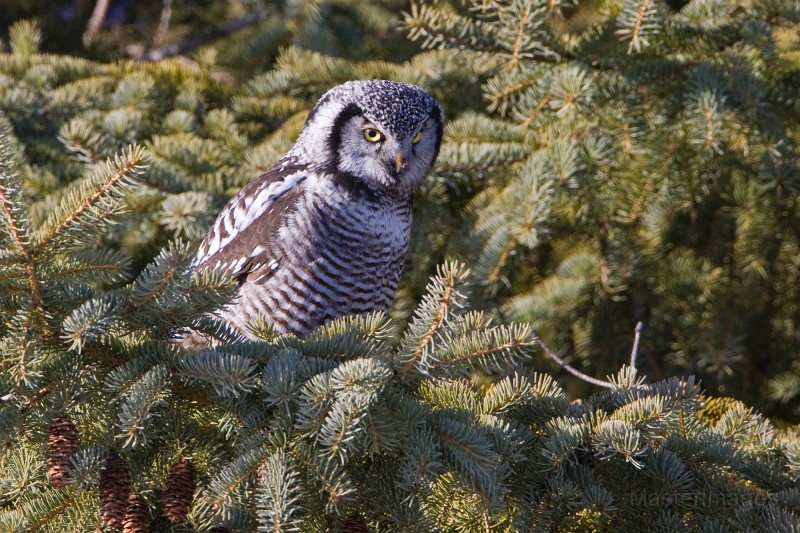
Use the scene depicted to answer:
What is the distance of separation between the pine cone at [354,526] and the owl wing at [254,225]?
5.37ft

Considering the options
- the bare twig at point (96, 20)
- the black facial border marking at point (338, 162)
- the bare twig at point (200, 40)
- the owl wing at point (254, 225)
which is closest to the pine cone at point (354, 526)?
the owl wing at point (254, 225)

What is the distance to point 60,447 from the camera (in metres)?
1.63

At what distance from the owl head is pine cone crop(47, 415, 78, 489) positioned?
5.99 ft

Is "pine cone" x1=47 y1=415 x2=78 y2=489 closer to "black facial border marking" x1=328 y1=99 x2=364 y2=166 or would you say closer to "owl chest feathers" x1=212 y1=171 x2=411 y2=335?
"owl chest feathers" x1=212 y1=171 x2=411 y2=335

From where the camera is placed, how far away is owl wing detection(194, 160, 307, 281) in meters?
3.22

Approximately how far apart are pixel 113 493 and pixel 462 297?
0.81 meters

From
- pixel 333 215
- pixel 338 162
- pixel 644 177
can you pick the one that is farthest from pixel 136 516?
pixel 644 177

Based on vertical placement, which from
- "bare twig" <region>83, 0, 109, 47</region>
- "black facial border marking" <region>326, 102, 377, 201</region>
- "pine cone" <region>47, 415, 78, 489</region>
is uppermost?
"pine cone" <region>47, 415, 78, 489</region>

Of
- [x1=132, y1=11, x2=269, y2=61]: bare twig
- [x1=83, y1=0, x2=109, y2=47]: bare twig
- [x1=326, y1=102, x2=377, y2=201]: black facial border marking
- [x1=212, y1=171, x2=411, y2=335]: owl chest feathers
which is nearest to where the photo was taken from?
[x1=212, y1=171, x2=411, y2=335]: owl chest feathers

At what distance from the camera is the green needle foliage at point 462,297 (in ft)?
5.41

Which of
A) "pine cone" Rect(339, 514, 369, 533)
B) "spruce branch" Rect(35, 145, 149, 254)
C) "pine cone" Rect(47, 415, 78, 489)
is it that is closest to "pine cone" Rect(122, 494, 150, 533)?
"pine cone" Rect(47, 415, 78, 489)

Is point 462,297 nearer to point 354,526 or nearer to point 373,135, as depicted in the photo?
point 354,526

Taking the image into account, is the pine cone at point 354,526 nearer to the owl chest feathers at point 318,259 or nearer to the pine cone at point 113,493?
the pine cone at point 113,493

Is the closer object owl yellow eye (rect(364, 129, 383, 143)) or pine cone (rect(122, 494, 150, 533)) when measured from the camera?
pine cone (rect(122, 494, 150, 533))
